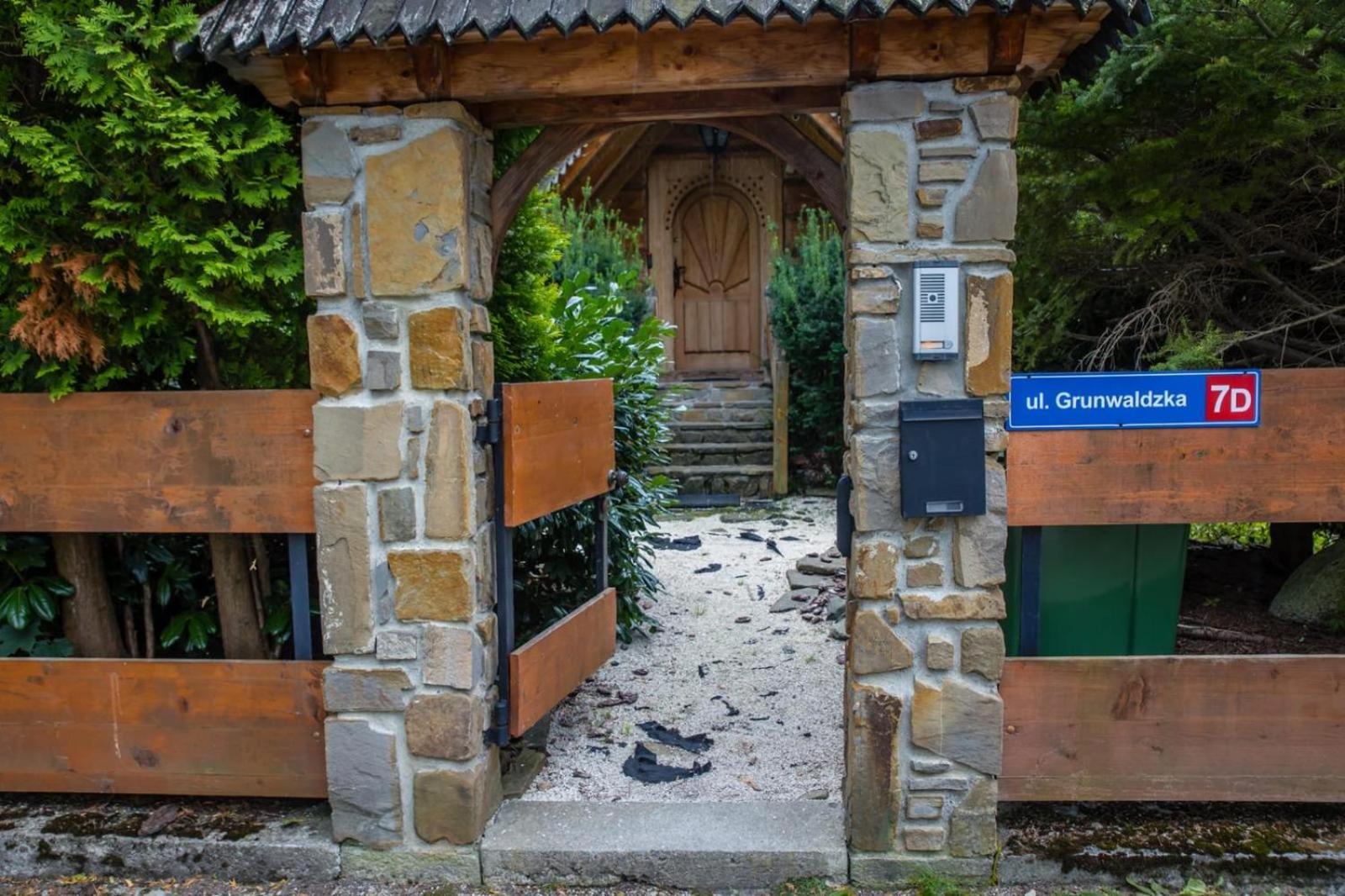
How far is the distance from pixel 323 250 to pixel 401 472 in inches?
28.9

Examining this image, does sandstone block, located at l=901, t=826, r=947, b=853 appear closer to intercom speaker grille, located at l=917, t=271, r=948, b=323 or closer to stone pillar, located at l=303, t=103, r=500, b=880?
stone pillar, located at l=303, t=103, r=500, b=880

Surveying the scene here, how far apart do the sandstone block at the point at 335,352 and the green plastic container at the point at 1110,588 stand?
7.85ft

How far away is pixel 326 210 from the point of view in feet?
9.64

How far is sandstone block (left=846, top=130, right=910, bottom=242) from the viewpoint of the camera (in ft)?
9.25

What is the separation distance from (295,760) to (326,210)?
186 centimetres

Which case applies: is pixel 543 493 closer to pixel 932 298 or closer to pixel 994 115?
pixel 932 298

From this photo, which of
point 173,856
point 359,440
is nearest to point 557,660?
point 359,440

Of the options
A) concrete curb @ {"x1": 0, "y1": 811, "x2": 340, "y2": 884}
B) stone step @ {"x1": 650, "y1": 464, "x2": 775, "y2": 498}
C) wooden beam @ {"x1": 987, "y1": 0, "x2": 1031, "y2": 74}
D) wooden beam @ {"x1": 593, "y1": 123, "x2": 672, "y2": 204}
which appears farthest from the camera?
wooden beam @ {"x1": 593, "y1": 123, "x2": 672, "y2": 204}

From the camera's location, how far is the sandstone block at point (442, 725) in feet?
9.95

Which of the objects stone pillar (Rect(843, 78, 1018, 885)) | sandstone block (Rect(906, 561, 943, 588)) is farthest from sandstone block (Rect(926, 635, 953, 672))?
sandstone block (Rect(906, 561, 943, 588))

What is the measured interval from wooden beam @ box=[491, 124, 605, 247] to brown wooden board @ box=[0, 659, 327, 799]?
1.70m

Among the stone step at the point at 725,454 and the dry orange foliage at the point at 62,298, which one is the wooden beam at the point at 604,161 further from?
the dry orange foliage at the point at 62,298

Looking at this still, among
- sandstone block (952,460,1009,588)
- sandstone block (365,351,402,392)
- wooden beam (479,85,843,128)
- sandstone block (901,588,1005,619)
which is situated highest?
wooden beam (479,85,843,128)

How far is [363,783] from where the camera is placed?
10.1 feet
